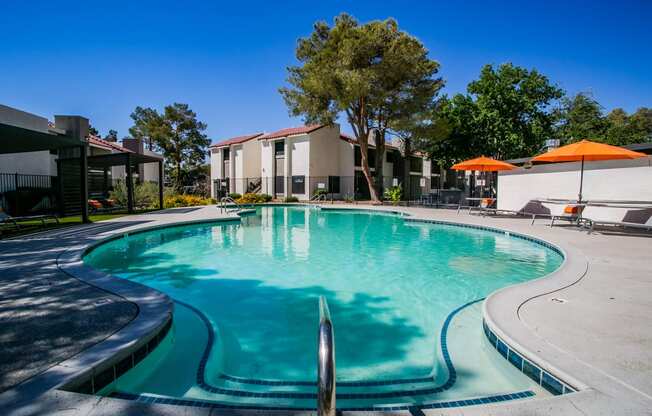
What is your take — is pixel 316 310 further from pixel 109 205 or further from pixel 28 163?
pixel 28 163

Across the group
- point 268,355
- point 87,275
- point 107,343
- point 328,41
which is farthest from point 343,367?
point 328,41

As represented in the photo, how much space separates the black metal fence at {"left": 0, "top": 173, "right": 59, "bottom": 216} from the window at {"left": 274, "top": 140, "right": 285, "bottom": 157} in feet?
55.7

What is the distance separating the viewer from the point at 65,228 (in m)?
9.99

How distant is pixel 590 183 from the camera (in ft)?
38.3

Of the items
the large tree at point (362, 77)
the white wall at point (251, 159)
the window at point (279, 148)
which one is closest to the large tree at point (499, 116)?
the large tree at point (362, 77)

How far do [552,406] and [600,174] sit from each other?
12.5 meters

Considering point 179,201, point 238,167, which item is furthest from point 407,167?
point 179,201

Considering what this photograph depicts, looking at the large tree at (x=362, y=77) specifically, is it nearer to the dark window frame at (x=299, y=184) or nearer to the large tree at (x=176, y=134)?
the dark window frame at (x=299, y=184)

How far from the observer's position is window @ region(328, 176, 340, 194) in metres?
28.9

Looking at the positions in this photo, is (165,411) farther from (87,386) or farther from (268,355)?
(268,355)

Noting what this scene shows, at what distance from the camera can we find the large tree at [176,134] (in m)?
36.0

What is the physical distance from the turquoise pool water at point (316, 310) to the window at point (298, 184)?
17.6 metres

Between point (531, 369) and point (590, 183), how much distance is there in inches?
470

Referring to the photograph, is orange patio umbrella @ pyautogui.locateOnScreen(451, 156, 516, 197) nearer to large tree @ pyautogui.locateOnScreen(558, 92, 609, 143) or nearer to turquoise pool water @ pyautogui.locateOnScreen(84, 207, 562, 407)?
turquoise pool water @ pyautogui.locateOnScreen(84, 207, 562, 407)
